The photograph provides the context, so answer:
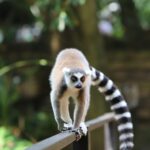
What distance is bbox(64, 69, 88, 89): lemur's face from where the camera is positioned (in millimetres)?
3266

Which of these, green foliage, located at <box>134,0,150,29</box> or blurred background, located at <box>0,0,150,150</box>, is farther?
green foliage, located at <box>134,0,150,29</box>

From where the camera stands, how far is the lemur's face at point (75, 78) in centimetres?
327

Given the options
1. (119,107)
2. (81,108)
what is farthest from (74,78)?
(119,107)

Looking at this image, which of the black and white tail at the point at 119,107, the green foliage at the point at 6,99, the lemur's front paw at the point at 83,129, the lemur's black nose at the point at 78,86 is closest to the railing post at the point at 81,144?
the lemur's front paw at the point at 83,129

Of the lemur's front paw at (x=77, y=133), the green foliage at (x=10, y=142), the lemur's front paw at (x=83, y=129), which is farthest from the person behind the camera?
the green foliage at (x=10, y=142)

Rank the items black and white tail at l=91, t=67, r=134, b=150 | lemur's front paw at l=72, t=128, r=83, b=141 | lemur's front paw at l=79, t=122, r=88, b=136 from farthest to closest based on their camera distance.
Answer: black and white tail at l=91, t=67, r=134, b=150
lemur's front paw at l=79, t=122, r=88, b=136
lemur's front paw at l=72, t=128, r=83, b=141

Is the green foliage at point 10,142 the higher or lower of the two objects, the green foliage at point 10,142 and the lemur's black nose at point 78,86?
the lower

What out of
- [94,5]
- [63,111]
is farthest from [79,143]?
[94,5]

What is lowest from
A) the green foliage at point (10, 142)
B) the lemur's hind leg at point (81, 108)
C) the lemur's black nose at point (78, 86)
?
the green foliage at point (10, 142)

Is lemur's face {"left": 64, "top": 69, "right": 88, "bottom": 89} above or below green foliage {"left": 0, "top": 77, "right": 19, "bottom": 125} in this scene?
above

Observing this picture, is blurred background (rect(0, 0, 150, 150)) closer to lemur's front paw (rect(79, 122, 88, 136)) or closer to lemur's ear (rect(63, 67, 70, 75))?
lemur's ear (rect(63, 67, 70, 75))

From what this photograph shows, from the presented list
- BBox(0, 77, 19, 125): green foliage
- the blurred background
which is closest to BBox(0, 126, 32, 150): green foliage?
BBox(0, 77, 19, 125): green foliage

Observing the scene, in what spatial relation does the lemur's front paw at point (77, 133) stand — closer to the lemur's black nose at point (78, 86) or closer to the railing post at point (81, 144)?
the railing post at point (81, 144)

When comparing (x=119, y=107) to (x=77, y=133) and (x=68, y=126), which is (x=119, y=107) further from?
(x=77, y=133)
